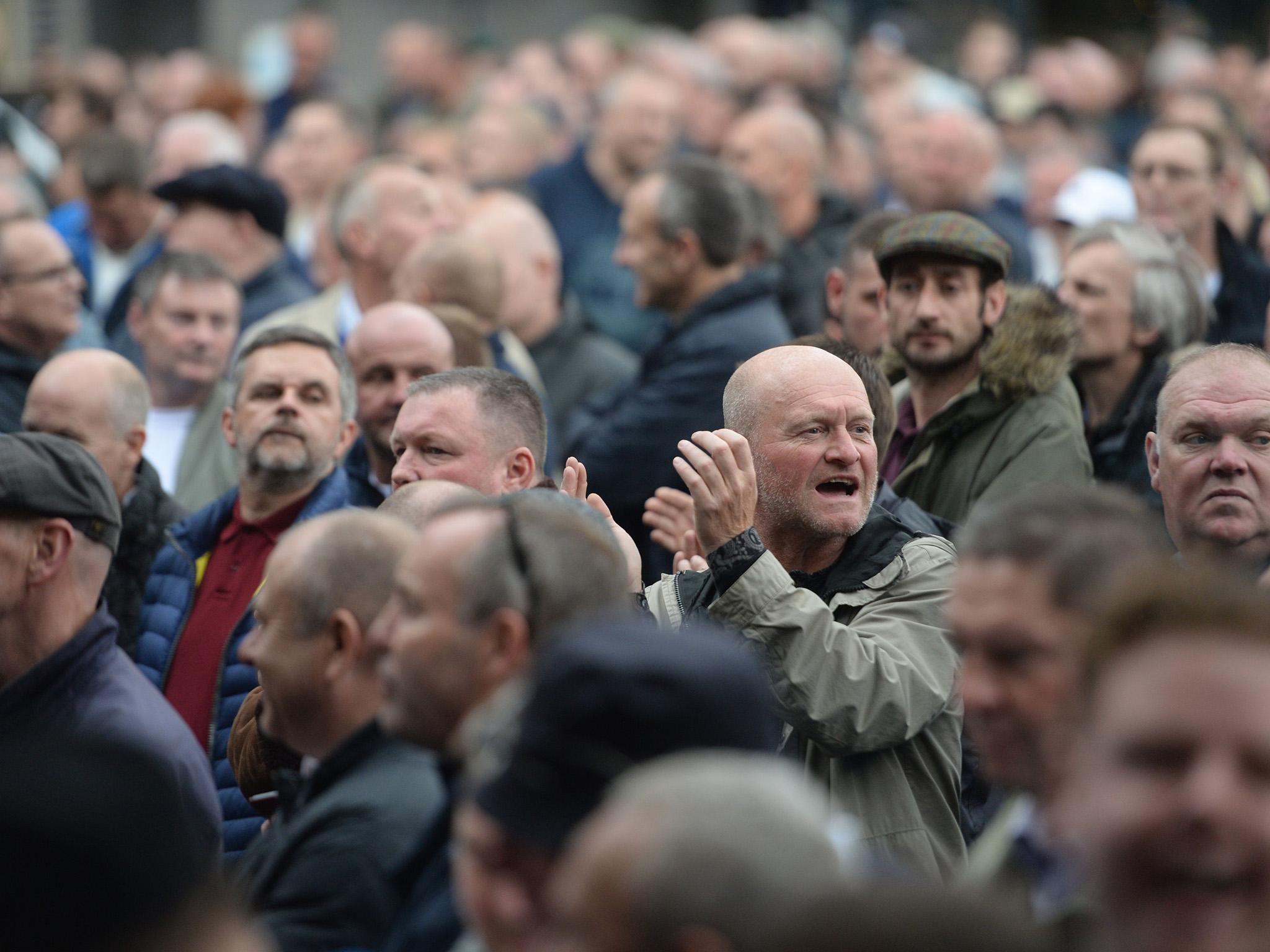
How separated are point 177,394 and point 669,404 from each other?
2.04m

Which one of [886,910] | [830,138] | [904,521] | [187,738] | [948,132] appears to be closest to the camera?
[886,910]

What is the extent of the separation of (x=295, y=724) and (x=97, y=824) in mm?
1251

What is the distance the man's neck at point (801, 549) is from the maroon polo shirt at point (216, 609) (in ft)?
5.13

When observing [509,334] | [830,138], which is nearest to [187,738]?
[509,334]

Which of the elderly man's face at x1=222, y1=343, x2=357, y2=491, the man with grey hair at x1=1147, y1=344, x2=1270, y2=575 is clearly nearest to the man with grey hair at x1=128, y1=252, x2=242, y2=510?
the elderly man's face at x1=222, y1=343, x2=357, y2=491

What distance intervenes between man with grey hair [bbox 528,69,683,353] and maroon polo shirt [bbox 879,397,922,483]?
3.60 meters

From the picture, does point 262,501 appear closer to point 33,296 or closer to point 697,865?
point 33,296

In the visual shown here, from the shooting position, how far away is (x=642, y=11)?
22297mm

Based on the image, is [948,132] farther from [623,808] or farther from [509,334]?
[623,808]

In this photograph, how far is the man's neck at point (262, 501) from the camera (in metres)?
5.48

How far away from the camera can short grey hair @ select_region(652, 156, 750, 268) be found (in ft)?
23.0

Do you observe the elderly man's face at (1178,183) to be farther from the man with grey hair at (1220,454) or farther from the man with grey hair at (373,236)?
the man with grey hair at (1220,454)

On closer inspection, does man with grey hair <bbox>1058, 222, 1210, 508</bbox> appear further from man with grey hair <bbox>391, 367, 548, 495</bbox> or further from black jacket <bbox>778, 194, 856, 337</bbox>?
man with grey hair <bbox>391, 367, 548, 495</bbox>

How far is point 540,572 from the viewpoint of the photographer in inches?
117
